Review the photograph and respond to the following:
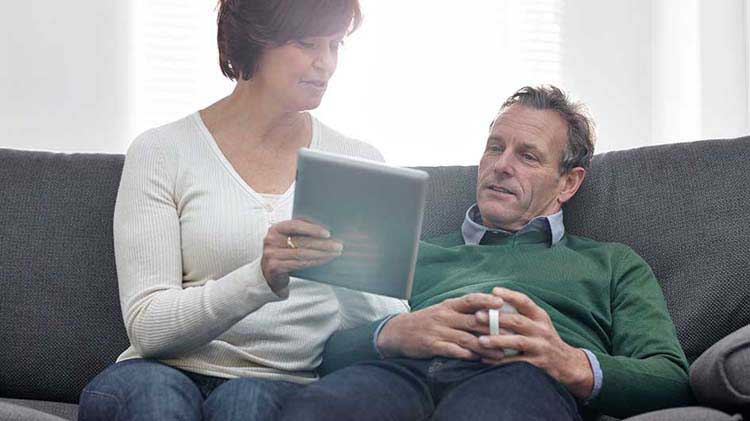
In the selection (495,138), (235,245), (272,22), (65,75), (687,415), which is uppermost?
(272,22)

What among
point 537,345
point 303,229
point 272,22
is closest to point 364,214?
point 303,229

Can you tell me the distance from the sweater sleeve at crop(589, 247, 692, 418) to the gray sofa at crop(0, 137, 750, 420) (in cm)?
13

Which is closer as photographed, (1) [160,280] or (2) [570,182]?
(1) [160,280]

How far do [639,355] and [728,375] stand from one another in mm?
189

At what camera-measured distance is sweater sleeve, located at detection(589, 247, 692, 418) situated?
5.54 ft

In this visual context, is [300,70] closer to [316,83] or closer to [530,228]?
[316,83]

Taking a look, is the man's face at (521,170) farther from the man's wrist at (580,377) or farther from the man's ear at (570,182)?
the man's wrist at (580,377)

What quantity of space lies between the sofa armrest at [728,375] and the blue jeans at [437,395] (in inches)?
8.0

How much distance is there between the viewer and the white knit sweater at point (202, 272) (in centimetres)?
171

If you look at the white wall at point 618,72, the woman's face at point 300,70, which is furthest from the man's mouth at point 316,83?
the white wall at point 618,72

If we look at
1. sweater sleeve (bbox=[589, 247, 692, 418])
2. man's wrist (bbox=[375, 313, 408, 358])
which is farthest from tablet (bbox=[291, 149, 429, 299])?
sweater sleeve (bbox=[589, 247, 692, 418])

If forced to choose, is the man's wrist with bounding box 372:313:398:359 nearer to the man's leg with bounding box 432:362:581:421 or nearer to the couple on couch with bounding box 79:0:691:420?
the couple on couch with bounding box 79:0:691:420

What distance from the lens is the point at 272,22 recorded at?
189 cm

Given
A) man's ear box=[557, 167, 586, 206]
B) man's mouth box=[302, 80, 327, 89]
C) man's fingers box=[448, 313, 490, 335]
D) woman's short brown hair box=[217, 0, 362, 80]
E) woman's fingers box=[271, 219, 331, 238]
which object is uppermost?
woman's short brown hair box=[217, 0, 362, 80]
